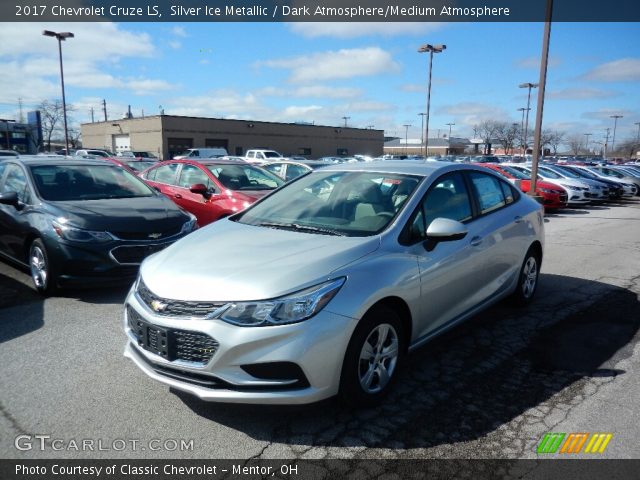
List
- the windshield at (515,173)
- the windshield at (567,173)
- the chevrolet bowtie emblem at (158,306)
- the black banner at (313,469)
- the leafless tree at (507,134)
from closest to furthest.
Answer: the black banner at (313,469)
the chevrolet bowtie emblem at (158,306)
the windshield at (515,173)
the windshield at (567,173)
the leafless tree at (507,134)

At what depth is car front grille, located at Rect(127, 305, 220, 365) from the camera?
110 inches

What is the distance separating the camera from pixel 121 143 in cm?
→ 5803

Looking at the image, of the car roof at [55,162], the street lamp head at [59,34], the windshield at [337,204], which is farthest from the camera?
the street lamp head at [59,34]

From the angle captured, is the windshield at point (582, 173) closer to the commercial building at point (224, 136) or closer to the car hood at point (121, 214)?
the car hood at point (121, 214)

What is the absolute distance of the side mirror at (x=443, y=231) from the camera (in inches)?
138

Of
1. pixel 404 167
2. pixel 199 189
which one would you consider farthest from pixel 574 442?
pixel 199 189

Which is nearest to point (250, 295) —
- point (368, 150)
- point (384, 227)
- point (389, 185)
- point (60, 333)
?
point (384, 227)

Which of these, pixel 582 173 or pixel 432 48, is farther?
pixel 432 48

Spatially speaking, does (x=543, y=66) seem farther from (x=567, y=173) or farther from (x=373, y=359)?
(x=373, y=359)

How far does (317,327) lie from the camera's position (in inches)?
Answer: 109

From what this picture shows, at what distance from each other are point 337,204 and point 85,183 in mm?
4011

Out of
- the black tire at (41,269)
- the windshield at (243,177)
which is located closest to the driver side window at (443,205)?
the black tire at (41,269)

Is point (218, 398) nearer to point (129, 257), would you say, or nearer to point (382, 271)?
point (382, 271)

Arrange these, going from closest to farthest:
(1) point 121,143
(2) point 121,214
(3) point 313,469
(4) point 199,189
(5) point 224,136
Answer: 1. (3) point 313,469
2. (2) point 121,214
3. (4) point 199,189
4. (5) point 224,136
5. (1) point 121,143
